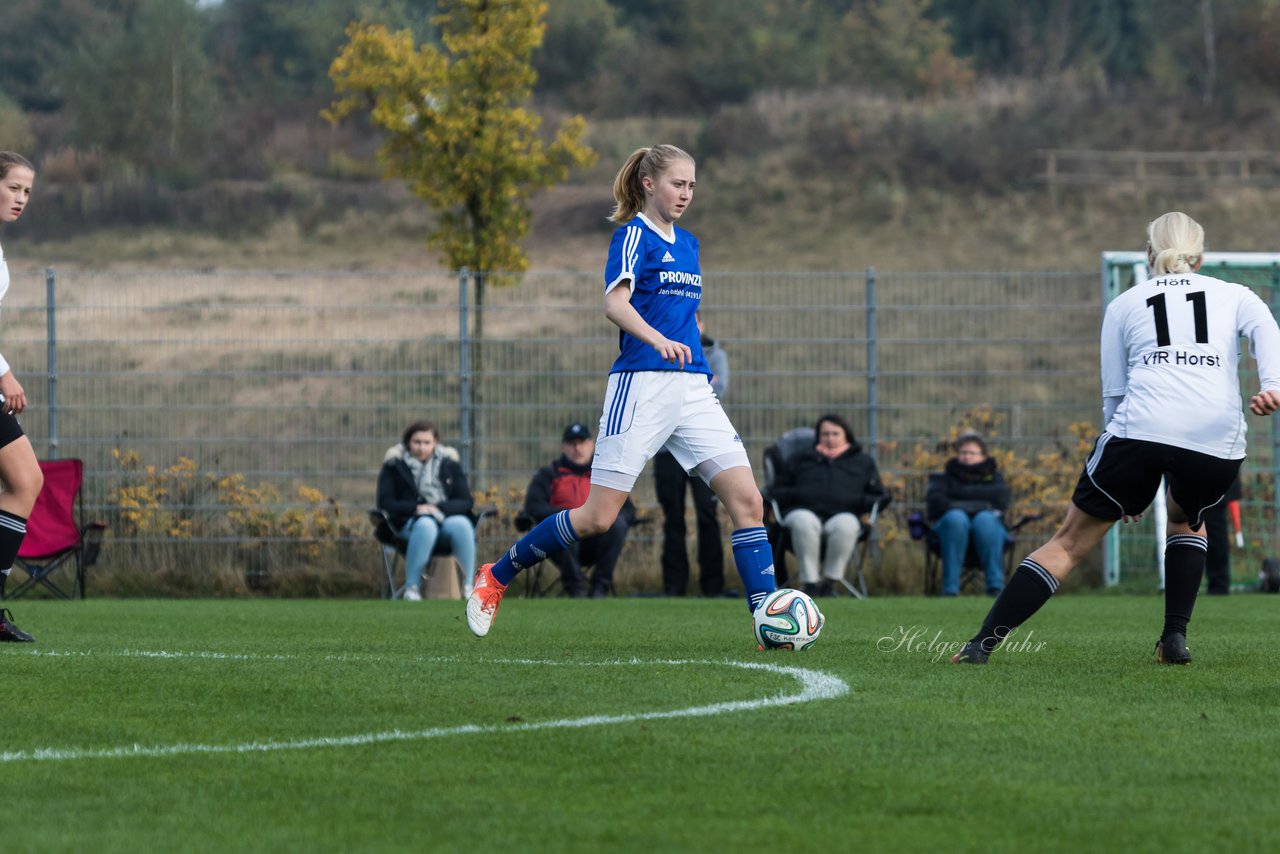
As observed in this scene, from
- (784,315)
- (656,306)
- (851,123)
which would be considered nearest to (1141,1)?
(851,123)

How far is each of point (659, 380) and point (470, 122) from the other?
36.8 ft

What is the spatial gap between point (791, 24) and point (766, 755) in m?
56.9

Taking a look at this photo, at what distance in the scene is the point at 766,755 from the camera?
15.1 ft

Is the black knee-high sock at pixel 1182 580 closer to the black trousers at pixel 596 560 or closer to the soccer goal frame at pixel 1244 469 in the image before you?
the black trousers at pixel 596 560

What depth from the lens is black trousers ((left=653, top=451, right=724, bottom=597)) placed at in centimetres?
1433

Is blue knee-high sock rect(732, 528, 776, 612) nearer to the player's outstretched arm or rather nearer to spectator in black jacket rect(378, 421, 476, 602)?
the player's outstretched arm

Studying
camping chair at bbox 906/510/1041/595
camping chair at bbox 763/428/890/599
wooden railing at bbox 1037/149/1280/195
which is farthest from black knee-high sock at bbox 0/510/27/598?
wooden railing at bbox 1037/149/1280/195

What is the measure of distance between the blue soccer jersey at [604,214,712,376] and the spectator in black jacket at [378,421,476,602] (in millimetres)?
6835

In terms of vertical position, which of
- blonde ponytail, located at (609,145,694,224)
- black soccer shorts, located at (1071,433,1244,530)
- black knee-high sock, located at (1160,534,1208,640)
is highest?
blonde ponytail, located at (609,145,694,224)

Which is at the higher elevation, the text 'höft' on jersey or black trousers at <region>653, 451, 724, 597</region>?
the text 'höft' on jersey

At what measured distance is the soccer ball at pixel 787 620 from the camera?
7098 mm

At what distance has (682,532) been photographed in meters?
14.4

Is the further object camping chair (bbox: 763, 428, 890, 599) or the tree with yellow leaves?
the tree with yellow leaves

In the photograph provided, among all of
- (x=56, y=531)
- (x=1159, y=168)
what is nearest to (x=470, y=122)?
(x=56, y=531)
